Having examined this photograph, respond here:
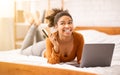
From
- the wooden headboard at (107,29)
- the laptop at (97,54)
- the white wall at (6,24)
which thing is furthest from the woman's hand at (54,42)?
the white wall at (6,24)

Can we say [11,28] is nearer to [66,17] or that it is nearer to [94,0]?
[94,0]

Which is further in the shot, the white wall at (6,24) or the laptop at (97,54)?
the white wall at (6,24)

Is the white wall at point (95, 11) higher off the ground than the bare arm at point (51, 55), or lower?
higher

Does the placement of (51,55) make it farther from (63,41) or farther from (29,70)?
(29,70)

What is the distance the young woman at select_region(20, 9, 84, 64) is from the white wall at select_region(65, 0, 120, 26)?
1131 millimetres

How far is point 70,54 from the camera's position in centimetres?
195

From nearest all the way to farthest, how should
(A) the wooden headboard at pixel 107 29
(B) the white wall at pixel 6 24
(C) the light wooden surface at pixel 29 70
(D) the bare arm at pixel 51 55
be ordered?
1. (C) the light wooden surface at pixel 29 70
2. (D) the bare arm at pixel 51 55
3. (A) the wooden headboard at pixel 107 29
4. (B) the white wall at pixel 6 24

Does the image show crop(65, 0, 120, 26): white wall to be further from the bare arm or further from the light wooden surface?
the light wooden surface

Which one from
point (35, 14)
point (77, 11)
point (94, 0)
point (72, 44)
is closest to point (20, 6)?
point (35, 14)

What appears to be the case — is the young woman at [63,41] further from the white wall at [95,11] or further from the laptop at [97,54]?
the white wall at [95,11]

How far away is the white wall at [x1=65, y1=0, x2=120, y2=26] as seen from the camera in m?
2.99

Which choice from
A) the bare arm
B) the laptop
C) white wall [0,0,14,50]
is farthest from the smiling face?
white wall [0,0,14,50]

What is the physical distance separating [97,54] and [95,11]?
162cm

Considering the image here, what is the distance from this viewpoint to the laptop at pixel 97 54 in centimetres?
156
